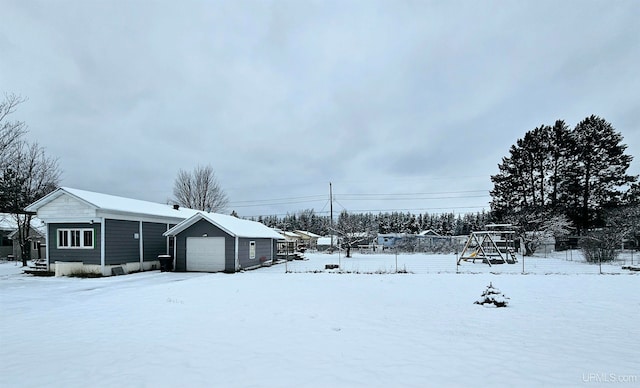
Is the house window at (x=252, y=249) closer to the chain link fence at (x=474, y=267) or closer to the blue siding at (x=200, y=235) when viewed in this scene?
the chain link fence at (x=474, y=267)

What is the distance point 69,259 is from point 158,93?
9.71m

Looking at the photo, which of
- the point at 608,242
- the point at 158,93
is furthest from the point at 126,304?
the point at 608,242

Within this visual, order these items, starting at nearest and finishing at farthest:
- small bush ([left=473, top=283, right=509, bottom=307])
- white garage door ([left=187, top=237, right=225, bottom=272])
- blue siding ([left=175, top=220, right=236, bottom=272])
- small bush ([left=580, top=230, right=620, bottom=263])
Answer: small bush ([left=473, top=283, right=509, bottom=307]), blue siding ([left=175, top=220, right=236, bottom=272]), white garage door ([left=187, top=237, right=225, bottom=272]), small bush ([left=580, top=230, right=620, bottom=263])

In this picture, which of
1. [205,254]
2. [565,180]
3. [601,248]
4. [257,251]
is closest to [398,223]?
[565,180]

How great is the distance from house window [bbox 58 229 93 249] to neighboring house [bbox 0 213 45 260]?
1161cm

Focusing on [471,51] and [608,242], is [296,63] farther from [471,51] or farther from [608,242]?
[608,242]

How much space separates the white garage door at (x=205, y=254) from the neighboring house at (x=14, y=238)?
608 inches

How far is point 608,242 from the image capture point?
2294 centimetres

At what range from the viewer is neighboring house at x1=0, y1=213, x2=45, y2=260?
28.2 meters

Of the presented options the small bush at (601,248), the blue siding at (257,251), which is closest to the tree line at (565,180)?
the small bush at (601,248)

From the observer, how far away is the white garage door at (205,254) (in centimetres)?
1948

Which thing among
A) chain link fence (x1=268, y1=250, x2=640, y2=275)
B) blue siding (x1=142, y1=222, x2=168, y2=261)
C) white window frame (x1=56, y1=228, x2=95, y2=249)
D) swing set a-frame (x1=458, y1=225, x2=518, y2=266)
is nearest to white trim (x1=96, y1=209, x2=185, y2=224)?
blue siding (x1=142, y1=222, x2=168, y2=261)

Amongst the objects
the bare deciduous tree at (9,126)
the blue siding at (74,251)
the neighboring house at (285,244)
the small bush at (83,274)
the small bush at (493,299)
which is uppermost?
the bare deciduous tree at (9,126)

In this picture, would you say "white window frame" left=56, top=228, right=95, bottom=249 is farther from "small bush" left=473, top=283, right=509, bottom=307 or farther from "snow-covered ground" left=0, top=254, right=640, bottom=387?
"small bush" left=473, top=283, right=509, bottom=307
